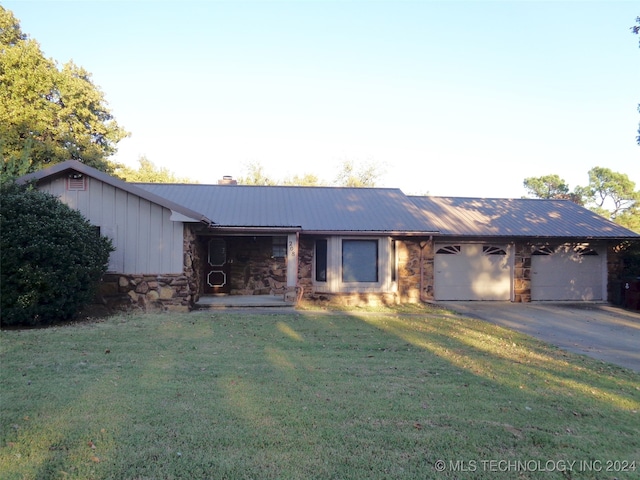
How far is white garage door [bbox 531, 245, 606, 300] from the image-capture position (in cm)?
1698

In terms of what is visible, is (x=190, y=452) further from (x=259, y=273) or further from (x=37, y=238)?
(x=259, y=273)

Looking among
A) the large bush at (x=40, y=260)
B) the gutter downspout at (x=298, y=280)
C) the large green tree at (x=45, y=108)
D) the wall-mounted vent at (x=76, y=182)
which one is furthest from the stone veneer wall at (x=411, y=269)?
the large green tree at (x=45, y=108)

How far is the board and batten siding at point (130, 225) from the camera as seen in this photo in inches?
478

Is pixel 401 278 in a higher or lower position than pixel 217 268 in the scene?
lower

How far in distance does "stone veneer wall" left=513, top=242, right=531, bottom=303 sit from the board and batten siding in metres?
11.6

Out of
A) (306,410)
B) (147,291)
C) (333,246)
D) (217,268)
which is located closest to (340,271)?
(333,246)

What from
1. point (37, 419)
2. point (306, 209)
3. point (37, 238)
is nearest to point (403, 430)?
point (37, 419)

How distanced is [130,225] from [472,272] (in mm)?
11509

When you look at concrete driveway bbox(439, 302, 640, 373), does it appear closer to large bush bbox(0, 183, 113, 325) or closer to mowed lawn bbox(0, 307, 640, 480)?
mowed lawn bbox(0, 307, 640, 480)

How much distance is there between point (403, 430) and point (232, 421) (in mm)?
1599

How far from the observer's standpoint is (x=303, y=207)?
16.6 m

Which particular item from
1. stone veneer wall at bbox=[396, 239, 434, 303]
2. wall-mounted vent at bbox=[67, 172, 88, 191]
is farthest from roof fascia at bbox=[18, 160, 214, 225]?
stone veneer wall at bbox=[396, 239, 434, 303]

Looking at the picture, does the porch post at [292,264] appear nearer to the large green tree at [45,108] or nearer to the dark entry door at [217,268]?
the dark entry door at [217,268]

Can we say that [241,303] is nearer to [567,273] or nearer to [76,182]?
[76,182]
